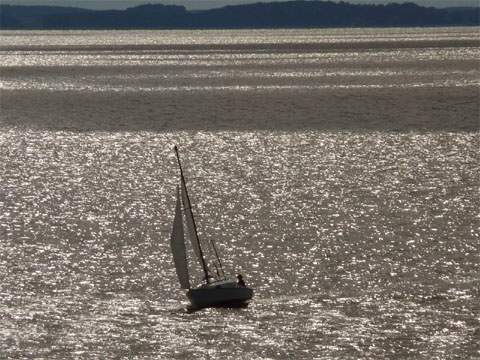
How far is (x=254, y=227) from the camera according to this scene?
2923 centimetres

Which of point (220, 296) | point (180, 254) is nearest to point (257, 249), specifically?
point (180, 254)

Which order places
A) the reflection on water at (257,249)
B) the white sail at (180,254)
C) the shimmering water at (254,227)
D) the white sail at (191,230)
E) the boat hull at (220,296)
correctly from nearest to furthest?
the reflection on water at (257,249) → the shimmering water at (254,227) → the boat hull at (220,296) → the white sail at (180,254) → the white sail at (191,230)

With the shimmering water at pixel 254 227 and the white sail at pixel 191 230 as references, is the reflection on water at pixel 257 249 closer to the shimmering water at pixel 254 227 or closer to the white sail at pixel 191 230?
the shimmering water at pixel 254 227

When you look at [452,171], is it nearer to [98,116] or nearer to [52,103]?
[98,116]

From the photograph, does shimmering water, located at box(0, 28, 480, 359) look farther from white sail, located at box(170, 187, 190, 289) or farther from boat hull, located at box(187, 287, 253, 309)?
white sail, located at box(170, 187, 190, 289)

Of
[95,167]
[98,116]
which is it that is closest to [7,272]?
[95,167]

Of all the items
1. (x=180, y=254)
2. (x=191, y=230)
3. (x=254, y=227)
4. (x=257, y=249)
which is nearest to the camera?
(x=180, y=254)

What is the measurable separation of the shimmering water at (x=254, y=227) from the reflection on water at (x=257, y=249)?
57 millimetres

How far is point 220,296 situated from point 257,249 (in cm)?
525

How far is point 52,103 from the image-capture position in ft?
235

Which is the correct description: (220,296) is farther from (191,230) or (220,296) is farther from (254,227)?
(254,227)

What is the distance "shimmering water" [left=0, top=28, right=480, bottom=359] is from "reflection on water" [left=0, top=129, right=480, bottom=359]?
0.06 m

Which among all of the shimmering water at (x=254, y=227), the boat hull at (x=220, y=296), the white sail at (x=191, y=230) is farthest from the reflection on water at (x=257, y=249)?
the white sail at (x=191, y=230)

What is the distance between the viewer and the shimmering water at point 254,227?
19688 mm
